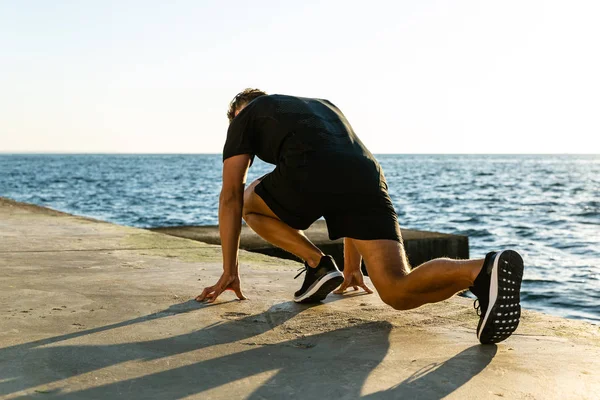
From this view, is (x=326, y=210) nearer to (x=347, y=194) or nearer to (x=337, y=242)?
(x=347, y=194)

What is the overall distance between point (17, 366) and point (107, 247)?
3.82m

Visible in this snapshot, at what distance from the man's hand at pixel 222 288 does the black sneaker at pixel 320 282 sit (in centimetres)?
36

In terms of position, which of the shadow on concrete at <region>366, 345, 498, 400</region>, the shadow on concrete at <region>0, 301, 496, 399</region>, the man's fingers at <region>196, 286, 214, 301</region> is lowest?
the shadow on concrete at <region>366, 345, 498, 400</region>

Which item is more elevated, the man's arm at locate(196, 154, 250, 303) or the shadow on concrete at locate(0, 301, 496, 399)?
the man's arm at locate(196, 154, 250, 303)

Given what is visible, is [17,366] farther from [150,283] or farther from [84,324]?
[150,283]

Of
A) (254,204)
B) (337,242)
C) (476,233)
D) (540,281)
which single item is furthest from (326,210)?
(476,233)

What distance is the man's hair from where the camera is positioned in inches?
183

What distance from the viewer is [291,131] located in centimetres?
421

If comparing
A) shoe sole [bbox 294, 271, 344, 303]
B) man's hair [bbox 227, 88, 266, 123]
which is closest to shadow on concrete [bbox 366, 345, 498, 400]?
shoe sole [bbox 294, 271, 344, 303]

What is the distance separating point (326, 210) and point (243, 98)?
952mm

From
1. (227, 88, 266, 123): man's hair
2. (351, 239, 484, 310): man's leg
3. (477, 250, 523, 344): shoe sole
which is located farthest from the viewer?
(227, 88, 266, 123): man's hair

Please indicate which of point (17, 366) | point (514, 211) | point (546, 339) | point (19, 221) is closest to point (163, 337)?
point (17, 366)

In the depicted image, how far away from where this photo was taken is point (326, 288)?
178 inches

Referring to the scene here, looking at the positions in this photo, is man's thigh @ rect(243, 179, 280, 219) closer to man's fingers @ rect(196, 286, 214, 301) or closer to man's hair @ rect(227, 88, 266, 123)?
man's hair @ rect(227, 88, 266, 123)
